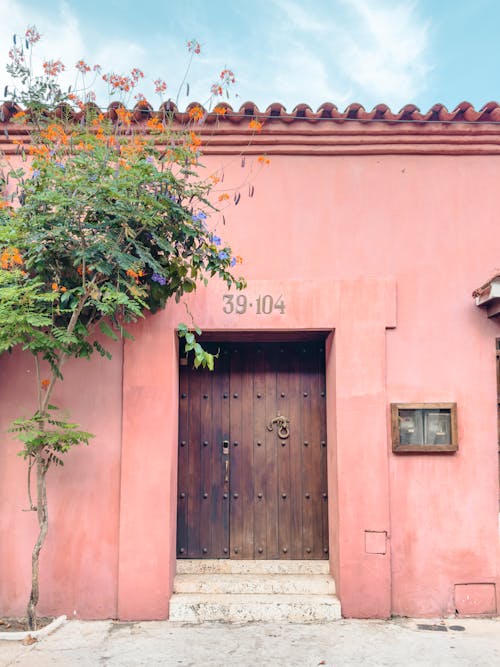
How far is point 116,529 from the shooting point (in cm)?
447

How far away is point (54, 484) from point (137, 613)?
1.21 m

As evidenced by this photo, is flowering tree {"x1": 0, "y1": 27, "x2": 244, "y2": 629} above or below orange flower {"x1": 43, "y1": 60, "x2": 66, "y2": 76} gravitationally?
below

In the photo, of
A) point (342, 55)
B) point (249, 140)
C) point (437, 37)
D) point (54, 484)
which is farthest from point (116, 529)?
point (437, 37)

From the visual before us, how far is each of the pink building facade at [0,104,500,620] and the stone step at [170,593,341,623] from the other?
0.44 feet

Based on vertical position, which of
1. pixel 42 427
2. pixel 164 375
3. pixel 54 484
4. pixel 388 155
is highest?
pixel 388 155

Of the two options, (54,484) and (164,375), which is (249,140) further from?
(54,484)

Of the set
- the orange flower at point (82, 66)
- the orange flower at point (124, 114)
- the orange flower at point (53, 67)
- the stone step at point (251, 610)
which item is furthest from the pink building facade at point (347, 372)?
the orange flower at point (82, 66)

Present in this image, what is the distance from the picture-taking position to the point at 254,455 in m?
4.99

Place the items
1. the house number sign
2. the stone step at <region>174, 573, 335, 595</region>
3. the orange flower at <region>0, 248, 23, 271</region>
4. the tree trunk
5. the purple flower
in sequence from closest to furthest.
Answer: the orange flower at <region>0, 248, 23, 271</region>, the tree trunk, the purple flower, the stone step at <region>174, 573, 335, 595</region>, the house number sign

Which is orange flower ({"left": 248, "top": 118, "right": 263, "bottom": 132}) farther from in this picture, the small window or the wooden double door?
the small window

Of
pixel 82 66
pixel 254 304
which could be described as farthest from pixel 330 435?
pixel 82 66

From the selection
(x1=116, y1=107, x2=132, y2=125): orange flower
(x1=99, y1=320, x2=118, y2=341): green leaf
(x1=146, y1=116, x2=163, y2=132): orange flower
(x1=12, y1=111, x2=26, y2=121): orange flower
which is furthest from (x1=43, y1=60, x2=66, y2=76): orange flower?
(x1=99, y1=320, x2=118, y2=341): green leaf

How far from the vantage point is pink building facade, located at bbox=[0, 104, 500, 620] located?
4.41 m

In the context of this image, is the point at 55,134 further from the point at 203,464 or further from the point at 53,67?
the point at 203,464
